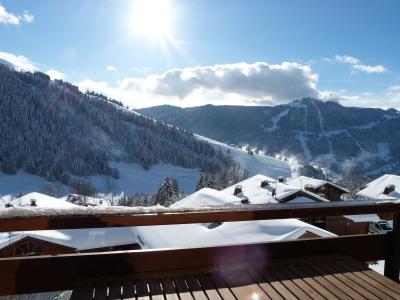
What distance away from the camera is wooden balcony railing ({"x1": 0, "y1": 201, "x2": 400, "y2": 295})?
93.1 inches

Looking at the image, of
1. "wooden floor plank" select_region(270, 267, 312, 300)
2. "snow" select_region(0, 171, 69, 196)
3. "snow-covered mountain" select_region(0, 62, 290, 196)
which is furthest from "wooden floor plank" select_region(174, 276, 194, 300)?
"snow" select_region(0, 171, 69, 196)

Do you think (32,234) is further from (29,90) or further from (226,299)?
(29,90)

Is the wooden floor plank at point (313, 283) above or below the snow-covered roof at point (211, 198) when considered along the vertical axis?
above

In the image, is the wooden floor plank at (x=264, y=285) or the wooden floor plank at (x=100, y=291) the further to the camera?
the wooden floor plank at (x=264, y=285)

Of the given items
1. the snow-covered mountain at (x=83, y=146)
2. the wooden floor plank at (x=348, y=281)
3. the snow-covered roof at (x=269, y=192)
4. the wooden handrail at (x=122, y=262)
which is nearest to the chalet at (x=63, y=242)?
the snow-covered roof at (x=269, y=192)

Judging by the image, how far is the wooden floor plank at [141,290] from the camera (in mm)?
2271

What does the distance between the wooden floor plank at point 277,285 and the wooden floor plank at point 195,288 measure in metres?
0.48

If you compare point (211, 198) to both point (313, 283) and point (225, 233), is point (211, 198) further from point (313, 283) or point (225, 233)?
point (313, 283)

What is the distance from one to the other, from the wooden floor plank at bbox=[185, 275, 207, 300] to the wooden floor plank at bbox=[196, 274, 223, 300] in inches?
1.0

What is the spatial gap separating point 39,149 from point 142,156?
34.0 meters

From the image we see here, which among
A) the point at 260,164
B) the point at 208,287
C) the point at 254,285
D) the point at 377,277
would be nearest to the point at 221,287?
the point at 208,287

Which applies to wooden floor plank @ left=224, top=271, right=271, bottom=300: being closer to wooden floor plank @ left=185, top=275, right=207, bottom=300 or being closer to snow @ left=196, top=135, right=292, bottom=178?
wooden floor plank @ left=185, top=275, right=207, bottom=300

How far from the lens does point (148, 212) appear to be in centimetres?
250

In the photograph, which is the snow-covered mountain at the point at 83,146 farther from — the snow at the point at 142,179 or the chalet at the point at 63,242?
the chalet at the point at 63,242
